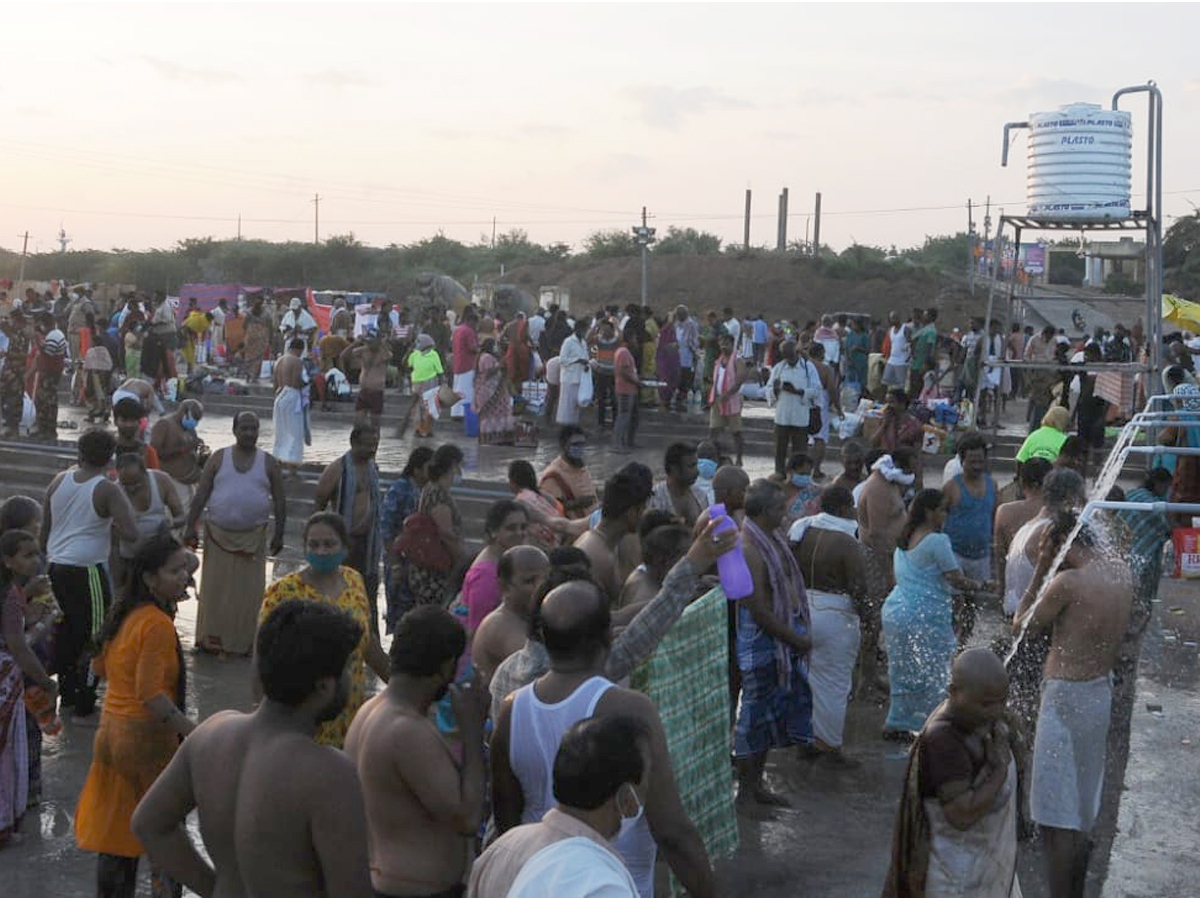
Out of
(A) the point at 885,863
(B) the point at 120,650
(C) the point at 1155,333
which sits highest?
(C) the point at 1155,333

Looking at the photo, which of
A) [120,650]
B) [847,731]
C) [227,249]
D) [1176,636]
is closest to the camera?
[120,650]

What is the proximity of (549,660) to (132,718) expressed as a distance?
1.87 meters

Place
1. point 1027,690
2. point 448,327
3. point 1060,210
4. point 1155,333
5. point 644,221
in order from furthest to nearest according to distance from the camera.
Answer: point 644,221, point 448,327, point 1060,210, point 1155,333, point 1027,690

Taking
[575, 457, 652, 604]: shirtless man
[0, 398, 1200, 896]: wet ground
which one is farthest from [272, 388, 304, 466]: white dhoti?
[575, 457, 652, 604]: shirtless man

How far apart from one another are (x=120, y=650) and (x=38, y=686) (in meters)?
1.34

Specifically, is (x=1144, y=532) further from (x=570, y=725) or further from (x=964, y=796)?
(x=570, y=725)

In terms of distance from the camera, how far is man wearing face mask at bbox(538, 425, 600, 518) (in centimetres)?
965

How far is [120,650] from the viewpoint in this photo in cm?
570

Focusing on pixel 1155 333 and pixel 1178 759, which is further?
pixel 1155 333

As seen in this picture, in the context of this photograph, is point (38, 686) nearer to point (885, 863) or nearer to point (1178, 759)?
point (885, 863)

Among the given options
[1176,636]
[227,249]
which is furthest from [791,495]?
[227,249]

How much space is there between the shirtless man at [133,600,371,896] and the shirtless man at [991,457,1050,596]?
637 cm

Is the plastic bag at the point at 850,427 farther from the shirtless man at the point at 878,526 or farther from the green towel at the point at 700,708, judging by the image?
the green towel at the point at 700,708

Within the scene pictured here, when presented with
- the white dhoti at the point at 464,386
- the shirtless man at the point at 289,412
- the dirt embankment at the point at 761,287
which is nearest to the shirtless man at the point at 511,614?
the shirtless man at the point at 289,412
